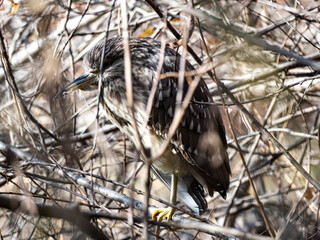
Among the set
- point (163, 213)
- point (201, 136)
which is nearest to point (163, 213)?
point (163, 213)

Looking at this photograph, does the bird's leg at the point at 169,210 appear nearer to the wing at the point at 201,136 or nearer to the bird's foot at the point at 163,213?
the bird's foot at the point at 163,213

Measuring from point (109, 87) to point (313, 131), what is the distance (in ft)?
5.65

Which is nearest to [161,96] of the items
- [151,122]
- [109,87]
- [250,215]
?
[151,122]

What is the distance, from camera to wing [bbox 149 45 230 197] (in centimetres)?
262

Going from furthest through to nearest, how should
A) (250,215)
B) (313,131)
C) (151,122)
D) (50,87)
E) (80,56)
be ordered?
(250,215) → (80,56) → (313,131) → (151,122) → (50,87)

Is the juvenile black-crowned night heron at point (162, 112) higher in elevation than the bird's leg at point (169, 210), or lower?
higher

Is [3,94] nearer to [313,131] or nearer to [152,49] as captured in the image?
[152,49]

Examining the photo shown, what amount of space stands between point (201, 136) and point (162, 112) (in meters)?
0.33

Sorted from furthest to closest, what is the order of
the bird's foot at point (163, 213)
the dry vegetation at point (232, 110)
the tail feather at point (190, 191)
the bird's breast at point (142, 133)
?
the dry vegetation at point (232, 110), the tail feather at point (190, 191), the bird's foot at point (163, 213), the bird's breast at point (142, 133)

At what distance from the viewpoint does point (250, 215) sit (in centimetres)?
423

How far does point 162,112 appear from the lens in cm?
261

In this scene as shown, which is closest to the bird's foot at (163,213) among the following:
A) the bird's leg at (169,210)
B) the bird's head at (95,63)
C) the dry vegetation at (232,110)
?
the bird's leg at (169,210)

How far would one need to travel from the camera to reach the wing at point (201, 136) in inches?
103

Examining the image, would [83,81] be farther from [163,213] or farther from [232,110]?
[232,110]
